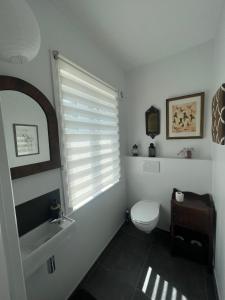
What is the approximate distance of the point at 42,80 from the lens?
1.13m

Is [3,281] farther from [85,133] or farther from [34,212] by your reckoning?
[85,133]

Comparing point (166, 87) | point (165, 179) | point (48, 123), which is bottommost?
point (165, 179)

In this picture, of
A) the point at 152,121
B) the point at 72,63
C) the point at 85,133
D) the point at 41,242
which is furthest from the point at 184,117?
the point at 41,242

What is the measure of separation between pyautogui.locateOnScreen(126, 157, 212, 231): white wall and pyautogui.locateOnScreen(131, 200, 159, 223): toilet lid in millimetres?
180

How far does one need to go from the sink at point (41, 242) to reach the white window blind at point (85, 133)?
27cm

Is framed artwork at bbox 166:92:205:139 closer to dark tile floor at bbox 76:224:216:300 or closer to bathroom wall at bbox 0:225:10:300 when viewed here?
dark tile floor at bbox 76:224:216:300

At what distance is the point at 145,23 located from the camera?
1449mm

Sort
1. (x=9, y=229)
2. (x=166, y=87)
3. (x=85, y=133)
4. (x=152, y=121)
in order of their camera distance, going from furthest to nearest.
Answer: (x=152, y=121) < (x=166, y=87) < (x=85, y=133) < (x=9, y=229)

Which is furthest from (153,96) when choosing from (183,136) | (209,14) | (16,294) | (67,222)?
(16,294)

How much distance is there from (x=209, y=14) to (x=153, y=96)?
995mm

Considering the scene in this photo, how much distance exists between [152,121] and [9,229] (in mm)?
2096

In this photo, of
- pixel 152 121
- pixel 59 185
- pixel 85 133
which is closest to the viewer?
pixel 59 185

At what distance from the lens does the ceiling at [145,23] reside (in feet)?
4.08

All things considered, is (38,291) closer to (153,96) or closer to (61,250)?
(61,250)
